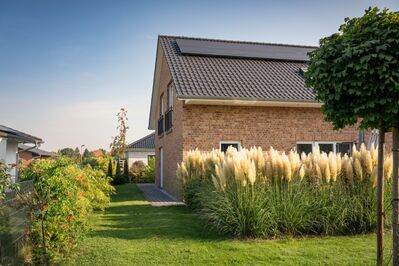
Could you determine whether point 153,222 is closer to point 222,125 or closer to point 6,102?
point 222,125

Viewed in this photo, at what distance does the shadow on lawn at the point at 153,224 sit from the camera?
686cm

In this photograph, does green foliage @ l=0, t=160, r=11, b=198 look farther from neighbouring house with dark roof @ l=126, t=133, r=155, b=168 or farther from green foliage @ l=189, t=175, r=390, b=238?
neighbouring house with dark roof @ l=126, t=133, r=155, b=168

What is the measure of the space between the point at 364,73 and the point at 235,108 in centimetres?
910

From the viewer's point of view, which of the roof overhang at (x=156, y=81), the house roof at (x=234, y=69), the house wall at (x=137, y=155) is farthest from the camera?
the house wall at (x=137, y=155)

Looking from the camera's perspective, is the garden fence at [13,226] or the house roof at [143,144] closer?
the garden fence at [13,226]

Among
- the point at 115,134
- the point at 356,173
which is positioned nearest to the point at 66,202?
the point at 356,173

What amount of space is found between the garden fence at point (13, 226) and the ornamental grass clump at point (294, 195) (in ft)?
11.0

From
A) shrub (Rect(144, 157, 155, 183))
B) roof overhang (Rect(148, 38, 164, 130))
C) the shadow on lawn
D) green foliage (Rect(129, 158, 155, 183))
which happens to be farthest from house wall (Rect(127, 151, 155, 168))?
the shadow on lawn

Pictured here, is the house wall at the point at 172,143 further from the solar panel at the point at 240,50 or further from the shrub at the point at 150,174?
the shrub at the point at 150,174

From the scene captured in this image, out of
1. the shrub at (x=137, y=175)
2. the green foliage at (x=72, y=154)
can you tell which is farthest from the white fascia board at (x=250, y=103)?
the shrub at (x=137, y=175)

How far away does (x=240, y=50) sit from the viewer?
17188 mm

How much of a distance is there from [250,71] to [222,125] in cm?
391

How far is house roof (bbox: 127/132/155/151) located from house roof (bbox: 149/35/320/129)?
16499 millimetres

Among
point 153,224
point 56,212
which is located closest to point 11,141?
point 153,224
